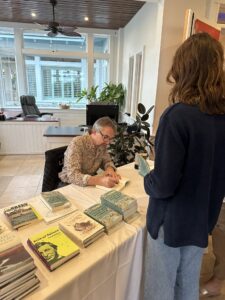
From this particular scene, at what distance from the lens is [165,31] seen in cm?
272

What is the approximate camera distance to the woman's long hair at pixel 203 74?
0.78 meters

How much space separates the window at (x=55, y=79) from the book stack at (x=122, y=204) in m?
6.21

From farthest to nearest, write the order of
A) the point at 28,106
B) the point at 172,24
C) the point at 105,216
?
the point at 28,106
the point at 172,24
the point at 105,216

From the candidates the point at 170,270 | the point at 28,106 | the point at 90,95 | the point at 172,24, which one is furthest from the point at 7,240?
the point at 90,95

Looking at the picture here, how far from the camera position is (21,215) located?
110 cm

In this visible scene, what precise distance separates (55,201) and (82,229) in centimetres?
30

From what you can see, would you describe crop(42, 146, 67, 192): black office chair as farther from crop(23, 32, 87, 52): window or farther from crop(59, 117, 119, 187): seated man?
crop(23, 32, 87, 52): window

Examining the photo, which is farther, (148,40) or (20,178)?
(148,40)

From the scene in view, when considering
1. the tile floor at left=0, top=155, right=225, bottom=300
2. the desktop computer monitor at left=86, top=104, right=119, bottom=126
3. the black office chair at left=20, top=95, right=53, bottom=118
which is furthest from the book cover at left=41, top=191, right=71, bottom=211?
the black office chair at left=20, top=95, right=53, bottom=118

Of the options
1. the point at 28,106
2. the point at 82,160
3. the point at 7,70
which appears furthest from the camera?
the point at 7,70

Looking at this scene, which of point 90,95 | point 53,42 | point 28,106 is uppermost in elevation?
point 53,42

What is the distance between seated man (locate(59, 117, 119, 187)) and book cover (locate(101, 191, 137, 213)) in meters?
0.26

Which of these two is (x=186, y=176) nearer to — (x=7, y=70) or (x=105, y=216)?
(x=105, y=216)

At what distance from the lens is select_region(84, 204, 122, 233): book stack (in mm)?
1069
